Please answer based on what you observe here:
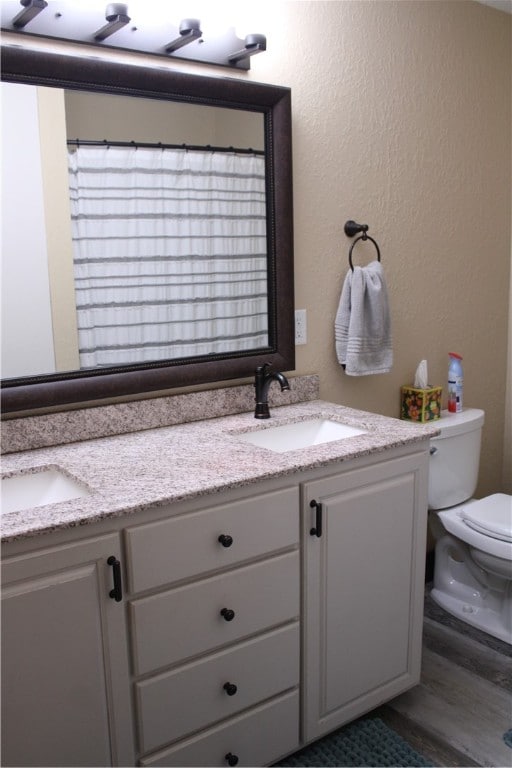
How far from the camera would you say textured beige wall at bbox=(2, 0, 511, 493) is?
2301mm

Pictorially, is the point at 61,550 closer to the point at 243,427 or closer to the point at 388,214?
the point at 243,427

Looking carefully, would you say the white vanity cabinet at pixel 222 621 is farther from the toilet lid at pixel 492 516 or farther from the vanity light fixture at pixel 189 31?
the vanity light fixture at pixel 189 31

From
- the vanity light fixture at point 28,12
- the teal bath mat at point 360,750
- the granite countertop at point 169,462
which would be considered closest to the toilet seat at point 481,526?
the granite countertop at point 169,462

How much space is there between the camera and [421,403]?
264cm

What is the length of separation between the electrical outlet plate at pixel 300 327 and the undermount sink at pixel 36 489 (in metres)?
0.95

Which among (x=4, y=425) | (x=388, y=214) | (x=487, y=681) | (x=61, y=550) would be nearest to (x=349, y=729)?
(x=487, y=681)

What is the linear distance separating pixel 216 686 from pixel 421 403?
1.36 meters

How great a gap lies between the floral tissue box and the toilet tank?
49 millimetres

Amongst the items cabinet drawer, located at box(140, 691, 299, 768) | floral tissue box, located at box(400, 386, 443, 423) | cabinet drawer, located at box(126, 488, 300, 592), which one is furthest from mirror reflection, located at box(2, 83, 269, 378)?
cabinet drawer, located at box(140, 691, 299, 768)

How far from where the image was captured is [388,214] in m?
2.56

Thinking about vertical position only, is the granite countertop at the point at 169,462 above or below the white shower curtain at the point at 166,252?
below

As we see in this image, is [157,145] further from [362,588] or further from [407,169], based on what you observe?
[362,588]

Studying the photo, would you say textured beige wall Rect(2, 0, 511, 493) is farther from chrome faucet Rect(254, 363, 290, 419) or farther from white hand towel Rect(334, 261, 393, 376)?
chrome faucet Rect(254, 363, 290, 419)

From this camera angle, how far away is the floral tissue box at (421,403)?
104 inches
